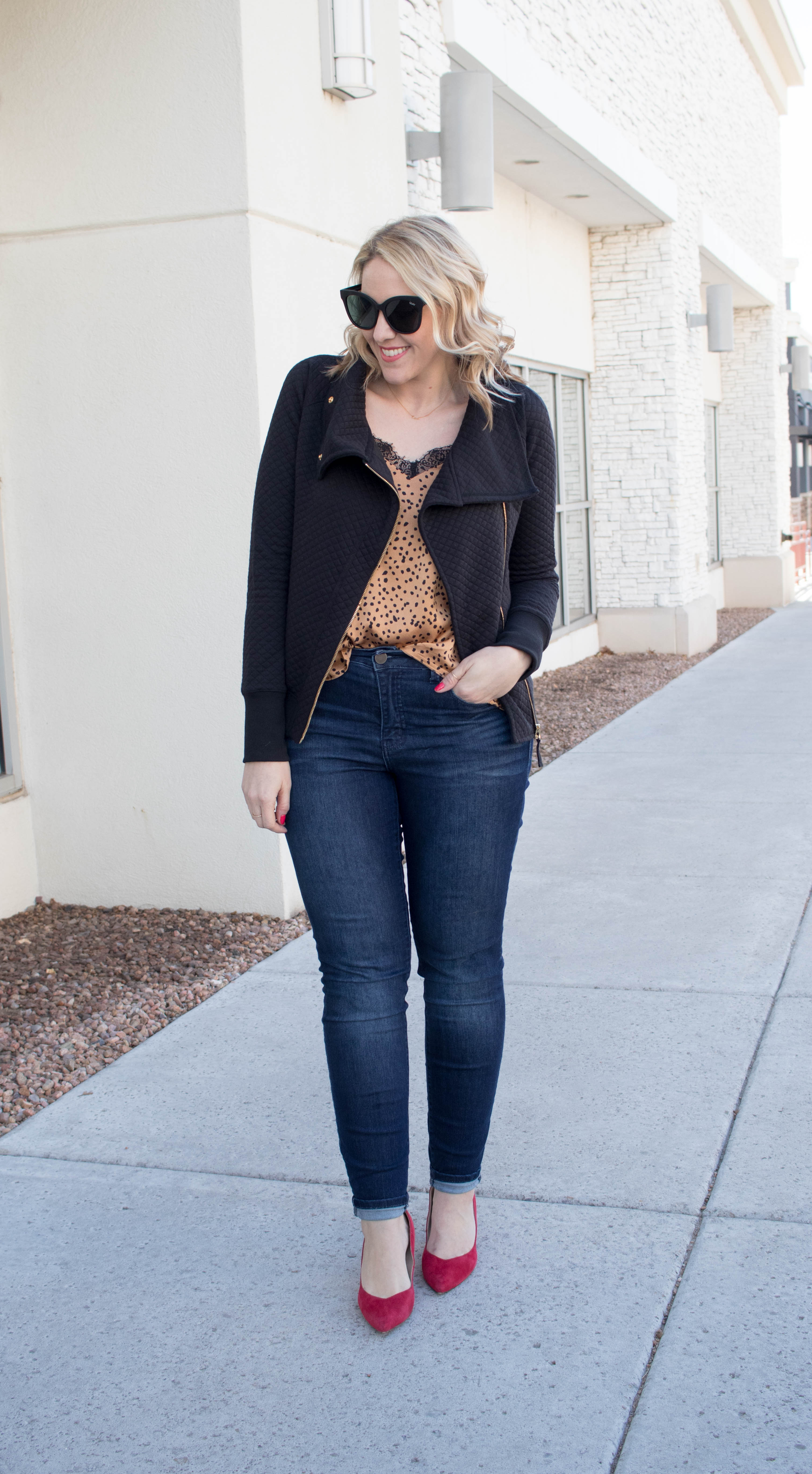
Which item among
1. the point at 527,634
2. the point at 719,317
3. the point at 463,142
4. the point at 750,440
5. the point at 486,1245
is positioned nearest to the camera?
the point at 527,634

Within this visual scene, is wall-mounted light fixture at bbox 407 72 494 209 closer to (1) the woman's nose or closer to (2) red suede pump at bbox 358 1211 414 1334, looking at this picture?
(1) the woman's nose

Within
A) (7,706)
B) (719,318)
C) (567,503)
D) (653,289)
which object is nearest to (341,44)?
(7,706)

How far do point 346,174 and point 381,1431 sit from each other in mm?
A: 4573

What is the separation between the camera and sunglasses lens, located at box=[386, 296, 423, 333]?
93.2 inches

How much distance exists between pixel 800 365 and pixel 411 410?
64.1ft

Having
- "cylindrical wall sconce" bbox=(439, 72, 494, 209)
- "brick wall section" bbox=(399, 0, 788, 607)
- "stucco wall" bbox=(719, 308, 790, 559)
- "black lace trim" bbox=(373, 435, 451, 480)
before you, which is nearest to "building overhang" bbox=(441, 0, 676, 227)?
"brick wall section" bbox=(399, 0, 788, 607)

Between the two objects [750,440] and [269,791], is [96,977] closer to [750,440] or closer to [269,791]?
[269,791]

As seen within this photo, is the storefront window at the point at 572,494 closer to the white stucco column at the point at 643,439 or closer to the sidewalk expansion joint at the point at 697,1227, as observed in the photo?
the white stucco column at the point at 643,439

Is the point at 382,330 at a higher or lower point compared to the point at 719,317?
lower

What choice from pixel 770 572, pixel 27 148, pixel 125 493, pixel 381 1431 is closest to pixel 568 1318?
pixel 381 1431

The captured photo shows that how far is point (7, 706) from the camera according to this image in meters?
5.25

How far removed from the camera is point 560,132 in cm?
967

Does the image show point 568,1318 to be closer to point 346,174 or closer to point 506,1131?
point 506,1131

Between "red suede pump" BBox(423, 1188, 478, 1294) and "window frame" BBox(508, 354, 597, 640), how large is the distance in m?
8.84
